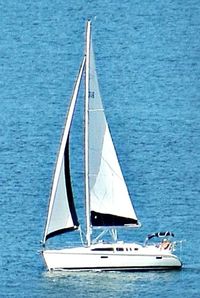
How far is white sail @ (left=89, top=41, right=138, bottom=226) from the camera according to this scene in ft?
454

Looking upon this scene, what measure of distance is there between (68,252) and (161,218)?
15.5 m

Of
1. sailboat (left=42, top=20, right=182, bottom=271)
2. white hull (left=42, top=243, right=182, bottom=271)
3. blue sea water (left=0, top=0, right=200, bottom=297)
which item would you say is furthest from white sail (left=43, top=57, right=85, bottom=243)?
blue sea water (left=0, top=0, right=200, bottom=297)

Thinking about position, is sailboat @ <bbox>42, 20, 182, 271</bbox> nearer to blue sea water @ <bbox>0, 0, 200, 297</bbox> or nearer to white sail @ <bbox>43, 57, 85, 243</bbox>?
white sail @ <bbox>43, 57, 85, 243</bbox>

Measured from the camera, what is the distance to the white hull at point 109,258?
136m

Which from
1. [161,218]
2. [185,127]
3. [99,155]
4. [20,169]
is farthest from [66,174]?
[185,127]

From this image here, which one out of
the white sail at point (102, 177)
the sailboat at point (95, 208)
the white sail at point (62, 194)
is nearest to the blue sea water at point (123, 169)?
the sailboat at point (95, 208)

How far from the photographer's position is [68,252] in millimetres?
135875

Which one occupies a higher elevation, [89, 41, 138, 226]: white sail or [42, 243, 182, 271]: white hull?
[89, 41, 138, 226]: white sail

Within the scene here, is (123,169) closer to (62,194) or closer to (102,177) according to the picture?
(102,177)

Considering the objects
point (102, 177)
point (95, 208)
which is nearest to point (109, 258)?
point (95, 208)

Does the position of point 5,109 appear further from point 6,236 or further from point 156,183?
point 6,236

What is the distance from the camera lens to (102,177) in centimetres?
13912

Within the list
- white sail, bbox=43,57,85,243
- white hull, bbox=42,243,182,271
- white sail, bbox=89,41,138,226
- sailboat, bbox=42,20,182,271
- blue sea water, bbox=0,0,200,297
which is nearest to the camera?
blue sea water, bbox=0,0,200,297

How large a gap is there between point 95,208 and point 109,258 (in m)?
3.77
